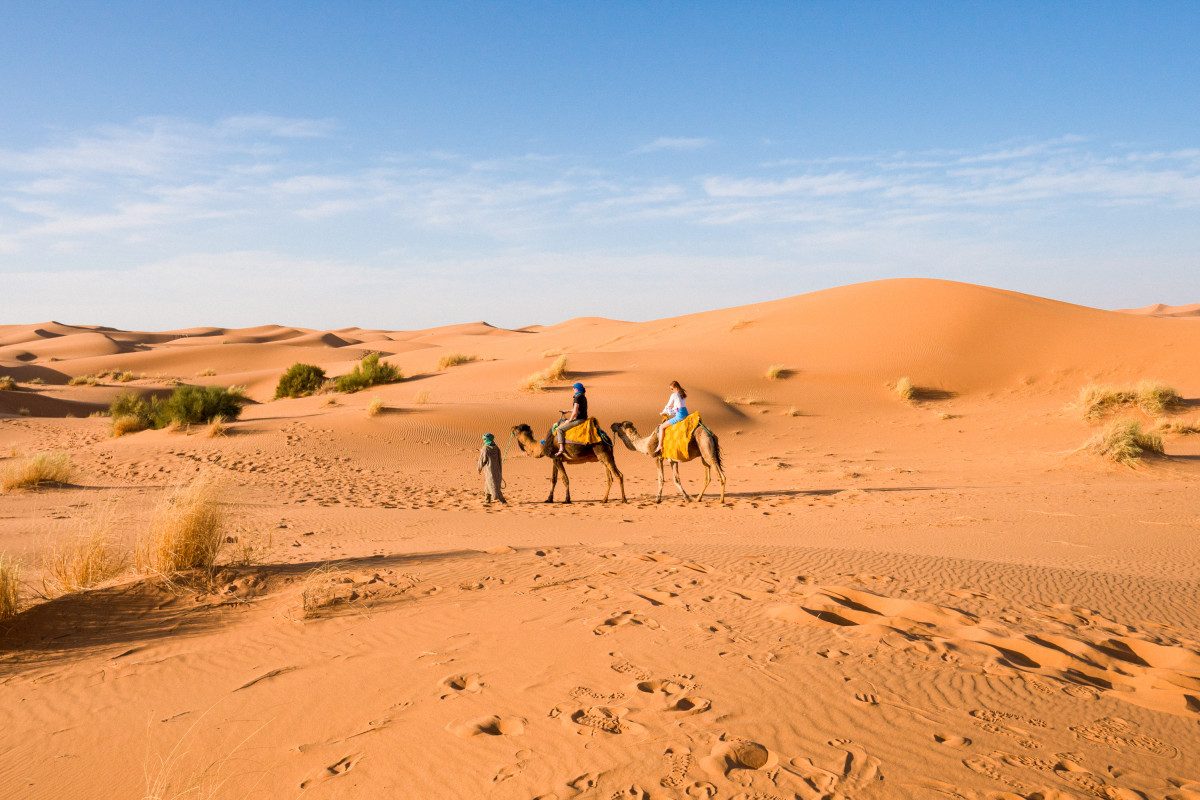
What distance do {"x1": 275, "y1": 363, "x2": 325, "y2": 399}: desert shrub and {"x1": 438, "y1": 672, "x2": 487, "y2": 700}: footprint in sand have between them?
109 ft

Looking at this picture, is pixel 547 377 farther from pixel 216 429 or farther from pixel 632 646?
pixel 632 646

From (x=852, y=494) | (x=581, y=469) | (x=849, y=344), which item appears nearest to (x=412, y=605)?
(x=852, y=494)

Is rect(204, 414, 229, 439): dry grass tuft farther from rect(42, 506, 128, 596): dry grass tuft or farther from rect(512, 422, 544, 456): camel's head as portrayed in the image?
rect(42, 506, 128, 596): dry grass tuft

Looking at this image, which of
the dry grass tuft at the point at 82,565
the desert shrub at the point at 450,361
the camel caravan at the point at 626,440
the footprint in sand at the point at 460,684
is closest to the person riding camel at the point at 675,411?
the camel caravan at the point at 626,440

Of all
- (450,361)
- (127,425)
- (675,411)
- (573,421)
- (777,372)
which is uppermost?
(450,361)

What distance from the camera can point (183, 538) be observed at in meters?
8.00

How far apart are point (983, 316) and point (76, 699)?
4182 centimetres

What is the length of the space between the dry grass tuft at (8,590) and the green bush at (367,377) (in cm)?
2676

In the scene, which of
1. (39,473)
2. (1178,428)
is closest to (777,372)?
(1178,428)

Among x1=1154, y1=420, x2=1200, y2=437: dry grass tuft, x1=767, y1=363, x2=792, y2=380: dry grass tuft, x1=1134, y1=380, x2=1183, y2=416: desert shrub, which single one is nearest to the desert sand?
x1=1154, y1=420, x2=1200, y2=437: dry grass tuft

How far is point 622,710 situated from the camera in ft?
14.5

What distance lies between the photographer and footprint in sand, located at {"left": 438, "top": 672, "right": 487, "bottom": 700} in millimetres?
4824

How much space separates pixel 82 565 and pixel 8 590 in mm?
1057

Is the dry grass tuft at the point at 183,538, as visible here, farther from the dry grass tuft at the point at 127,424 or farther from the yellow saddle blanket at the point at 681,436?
the dry grass tuft at the point at 127,424
